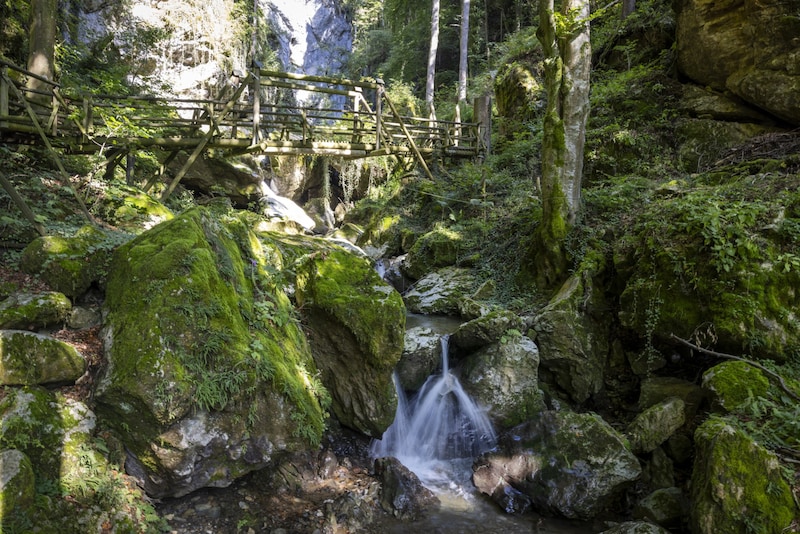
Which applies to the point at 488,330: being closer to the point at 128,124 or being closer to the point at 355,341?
the point at 355,341

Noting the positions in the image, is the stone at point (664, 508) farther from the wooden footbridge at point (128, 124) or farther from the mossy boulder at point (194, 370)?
the wooden footbridge at point (128, 124)

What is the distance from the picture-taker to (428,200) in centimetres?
1397

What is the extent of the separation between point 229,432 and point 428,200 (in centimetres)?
1073

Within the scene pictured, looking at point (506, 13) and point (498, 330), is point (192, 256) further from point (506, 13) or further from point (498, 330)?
point (506, 13)

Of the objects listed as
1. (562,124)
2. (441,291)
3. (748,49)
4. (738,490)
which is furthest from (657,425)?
(748,49)

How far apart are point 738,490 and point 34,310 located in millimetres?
6679

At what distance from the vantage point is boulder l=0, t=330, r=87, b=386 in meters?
3.80

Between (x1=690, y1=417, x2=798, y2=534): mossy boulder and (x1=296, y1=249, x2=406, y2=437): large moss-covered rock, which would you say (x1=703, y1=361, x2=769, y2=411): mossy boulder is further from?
(x1=296, y1=249, x2=406, y2=437): large moss-covered rock

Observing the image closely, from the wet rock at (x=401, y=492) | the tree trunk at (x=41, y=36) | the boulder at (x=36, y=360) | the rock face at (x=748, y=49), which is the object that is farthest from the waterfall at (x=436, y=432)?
the tree trunk at (x=41, y=36)

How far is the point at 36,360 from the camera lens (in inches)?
154

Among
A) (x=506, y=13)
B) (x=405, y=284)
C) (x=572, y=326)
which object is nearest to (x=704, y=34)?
(x=572, y=326)

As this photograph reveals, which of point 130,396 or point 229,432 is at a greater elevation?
point 130,396

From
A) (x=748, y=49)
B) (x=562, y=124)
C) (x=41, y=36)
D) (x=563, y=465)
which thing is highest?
(x=41, y=36)

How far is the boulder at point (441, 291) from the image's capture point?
9.16 meters
